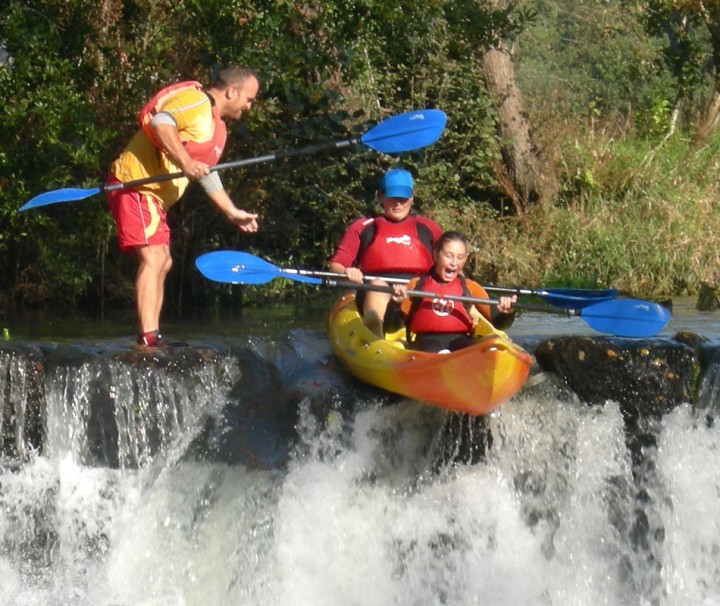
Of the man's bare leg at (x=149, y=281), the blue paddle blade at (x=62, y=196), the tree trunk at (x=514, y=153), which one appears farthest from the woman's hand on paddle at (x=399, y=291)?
the tree trunk at (x=514, y=153)

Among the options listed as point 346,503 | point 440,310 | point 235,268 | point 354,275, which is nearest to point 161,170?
point 235,268

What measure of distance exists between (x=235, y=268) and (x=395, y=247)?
843mm

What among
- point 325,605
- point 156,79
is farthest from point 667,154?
point 325,605

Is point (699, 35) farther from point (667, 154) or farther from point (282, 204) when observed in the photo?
point (282, 204)

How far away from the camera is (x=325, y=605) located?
6.25 meters

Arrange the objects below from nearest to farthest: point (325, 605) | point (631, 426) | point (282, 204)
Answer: point (325, 605) → point (631, 426) → point (282, 204)

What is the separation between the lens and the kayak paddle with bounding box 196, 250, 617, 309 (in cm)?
688

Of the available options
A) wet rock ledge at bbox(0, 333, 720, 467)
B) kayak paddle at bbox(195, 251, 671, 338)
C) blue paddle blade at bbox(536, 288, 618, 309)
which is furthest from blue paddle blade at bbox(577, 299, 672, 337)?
blue paddle blade at bbox(536, 288, 618, 309)

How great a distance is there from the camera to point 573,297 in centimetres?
726

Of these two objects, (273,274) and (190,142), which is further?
(273,274)

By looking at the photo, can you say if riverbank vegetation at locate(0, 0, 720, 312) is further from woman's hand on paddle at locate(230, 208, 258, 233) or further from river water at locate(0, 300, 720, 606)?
river water at locate(0, 300, 720, 606)

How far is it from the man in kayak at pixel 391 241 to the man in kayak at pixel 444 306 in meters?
0.36

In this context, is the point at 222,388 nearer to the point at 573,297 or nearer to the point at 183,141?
the point at 183,141

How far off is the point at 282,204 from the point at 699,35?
14180 millimetres
